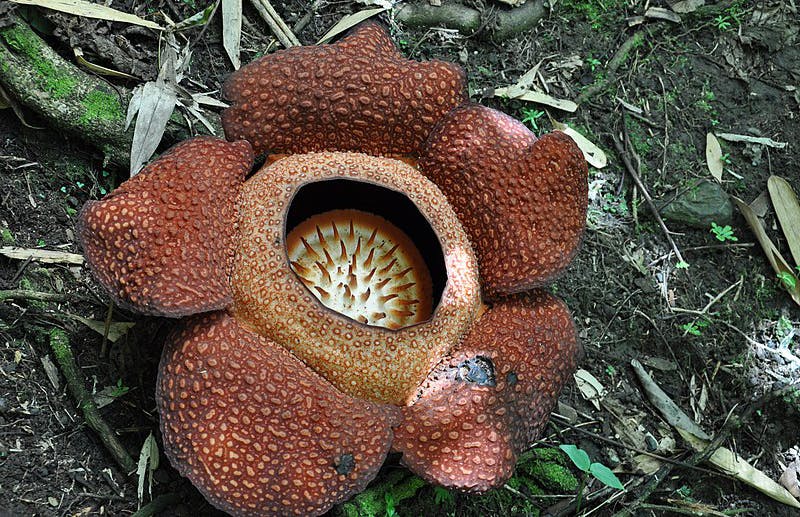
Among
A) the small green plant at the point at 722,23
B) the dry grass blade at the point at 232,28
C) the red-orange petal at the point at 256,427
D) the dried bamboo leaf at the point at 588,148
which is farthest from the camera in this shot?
the small green plant at the point at 722,23

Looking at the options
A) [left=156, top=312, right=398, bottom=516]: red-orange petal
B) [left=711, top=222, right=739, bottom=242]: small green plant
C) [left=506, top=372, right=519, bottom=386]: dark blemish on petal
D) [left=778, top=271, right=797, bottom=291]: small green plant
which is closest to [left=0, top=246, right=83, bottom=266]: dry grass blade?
[left=156, top=312, right=398, bottom=516]: red-orange petal

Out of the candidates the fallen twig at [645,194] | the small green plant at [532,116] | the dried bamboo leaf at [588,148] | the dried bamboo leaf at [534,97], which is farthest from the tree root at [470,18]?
the fallen twig at [645,194]

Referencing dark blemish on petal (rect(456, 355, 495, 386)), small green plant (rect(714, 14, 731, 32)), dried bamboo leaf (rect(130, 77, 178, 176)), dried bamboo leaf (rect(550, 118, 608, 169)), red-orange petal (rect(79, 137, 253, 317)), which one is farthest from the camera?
small green plant (rect(714, 14, 731, 32))

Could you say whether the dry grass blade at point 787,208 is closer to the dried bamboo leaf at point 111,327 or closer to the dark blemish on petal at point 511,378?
the dark blemish on petal at point 511,378

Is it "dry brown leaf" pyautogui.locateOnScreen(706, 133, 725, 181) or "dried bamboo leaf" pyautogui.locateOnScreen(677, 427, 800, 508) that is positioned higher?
"dry brown leaf" pyautogui.locateOnScreen(706, 133, 725, 181)

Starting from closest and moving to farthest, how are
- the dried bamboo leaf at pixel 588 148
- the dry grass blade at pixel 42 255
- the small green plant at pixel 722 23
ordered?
the dry grass blade at pixel 42 255 < the dried bamboo leaf at pixel 588 148 < the small green plant at pixel 722 23

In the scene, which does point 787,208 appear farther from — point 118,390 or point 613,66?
point 118,390

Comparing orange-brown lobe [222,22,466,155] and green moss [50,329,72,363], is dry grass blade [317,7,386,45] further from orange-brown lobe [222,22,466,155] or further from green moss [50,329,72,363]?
green moss [50,329,72,363]

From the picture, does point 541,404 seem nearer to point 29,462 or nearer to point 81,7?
point 29,462
